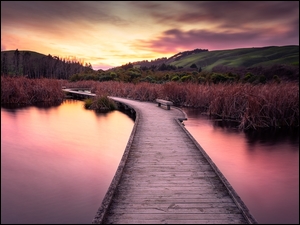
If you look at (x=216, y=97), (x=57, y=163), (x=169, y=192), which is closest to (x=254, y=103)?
(x=216, y=97)

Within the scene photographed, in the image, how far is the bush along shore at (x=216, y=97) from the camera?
12.5 meters

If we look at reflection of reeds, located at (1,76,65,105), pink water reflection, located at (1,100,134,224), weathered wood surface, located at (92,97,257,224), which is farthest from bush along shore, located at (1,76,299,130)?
weathered wood surface, located at (92,97,257,224)

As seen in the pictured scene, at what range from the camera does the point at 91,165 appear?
9.17 metres

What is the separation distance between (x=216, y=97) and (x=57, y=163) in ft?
33.9

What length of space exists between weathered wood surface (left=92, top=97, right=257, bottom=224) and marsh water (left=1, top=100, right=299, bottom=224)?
1.31m

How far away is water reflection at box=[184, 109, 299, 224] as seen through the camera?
6.07 metres

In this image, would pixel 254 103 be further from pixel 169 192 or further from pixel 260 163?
pixel 169 192

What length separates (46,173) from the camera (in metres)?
8.19

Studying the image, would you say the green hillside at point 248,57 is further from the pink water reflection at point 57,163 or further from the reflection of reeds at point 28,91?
the pink water reflection at point 57,163

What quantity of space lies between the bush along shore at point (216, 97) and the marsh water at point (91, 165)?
38.2 inches

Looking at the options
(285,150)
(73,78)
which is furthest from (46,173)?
(73,78)

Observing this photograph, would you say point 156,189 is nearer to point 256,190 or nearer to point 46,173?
point 256,190

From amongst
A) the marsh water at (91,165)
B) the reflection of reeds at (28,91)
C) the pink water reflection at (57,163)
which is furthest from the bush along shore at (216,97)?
the pink water reflection at (57,163)

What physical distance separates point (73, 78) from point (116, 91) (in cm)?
2731
